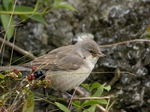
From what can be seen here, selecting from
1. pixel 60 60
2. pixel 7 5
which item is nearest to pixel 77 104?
pixel 60 60

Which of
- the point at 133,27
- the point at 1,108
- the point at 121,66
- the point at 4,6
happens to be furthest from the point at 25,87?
the point at 133,27

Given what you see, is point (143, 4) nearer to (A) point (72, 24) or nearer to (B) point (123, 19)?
(B) point (123, 19)

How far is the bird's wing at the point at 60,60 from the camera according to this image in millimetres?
4746

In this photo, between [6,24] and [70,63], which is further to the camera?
[70,63]

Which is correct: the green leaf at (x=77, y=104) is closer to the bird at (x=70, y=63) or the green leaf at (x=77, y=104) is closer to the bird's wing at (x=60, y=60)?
the bird at (x=70, y=63)

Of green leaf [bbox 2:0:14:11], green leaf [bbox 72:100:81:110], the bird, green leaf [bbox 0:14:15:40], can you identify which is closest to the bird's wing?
the bird

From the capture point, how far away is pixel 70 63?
506cm

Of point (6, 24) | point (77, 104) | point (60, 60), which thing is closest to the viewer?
point (77, 104)

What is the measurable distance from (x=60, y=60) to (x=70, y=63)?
0.13 meters

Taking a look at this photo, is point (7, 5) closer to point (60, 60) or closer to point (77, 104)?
point (60, 60)

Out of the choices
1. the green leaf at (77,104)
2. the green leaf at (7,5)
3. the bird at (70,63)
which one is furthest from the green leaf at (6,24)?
the green leaf at (77,104)

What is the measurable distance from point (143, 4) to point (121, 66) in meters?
0.94

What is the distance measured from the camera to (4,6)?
4617 millimetres

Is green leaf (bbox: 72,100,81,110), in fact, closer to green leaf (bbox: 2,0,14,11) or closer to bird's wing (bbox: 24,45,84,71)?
bird's wing (bbox: 24,45,84,71)
